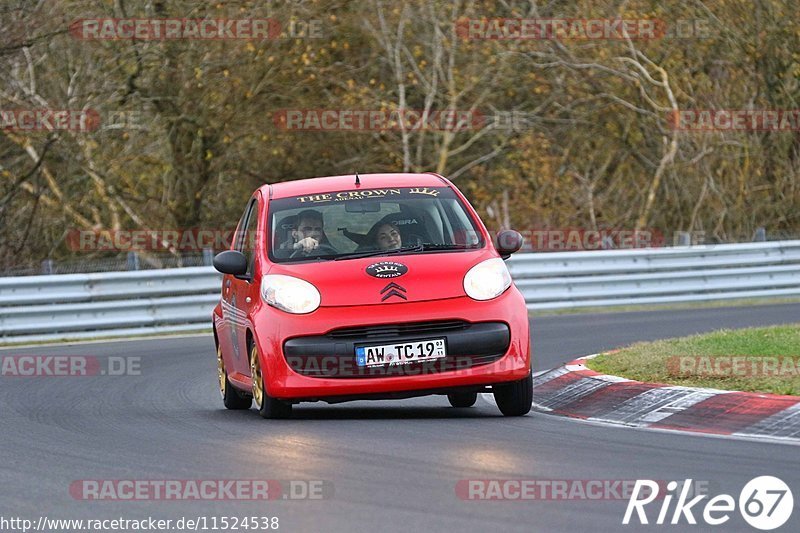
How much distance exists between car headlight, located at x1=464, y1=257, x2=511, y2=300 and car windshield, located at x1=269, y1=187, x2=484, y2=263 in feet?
1.19

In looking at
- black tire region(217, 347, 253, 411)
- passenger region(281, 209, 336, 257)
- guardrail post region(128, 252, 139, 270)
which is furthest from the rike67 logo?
guardrail post region(128, 252, 139, 270)

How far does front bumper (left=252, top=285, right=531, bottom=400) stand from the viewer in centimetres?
976

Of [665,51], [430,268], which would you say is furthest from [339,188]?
[665,51]

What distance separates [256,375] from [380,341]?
107 centimetres

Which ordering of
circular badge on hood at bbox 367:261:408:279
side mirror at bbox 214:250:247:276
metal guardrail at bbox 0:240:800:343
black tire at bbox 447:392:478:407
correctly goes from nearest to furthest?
circular badge on hood at bbox 367:261:408:279 < side mirror at bbox 214:250:247:276 < black tire at bbox 447:392:478:407 < metal guardrail at bbox 0:240:800:343

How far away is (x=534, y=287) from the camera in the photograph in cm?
2225

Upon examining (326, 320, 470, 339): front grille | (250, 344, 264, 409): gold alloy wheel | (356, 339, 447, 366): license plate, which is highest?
(326, 320, 470, 339): front grille

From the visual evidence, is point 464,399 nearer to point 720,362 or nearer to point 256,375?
point 256,375

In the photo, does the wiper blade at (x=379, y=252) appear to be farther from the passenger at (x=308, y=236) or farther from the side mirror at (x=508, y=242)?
the side mirror at (x=508, y=242)

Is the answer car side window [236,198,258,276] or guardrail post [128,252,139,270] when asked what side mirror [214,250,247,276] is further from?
guardrail post [128,252,139,270]

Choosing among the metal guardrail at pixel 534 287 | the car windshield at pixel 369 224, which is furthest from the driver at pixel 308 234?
the metal guardrail at pixel 534 287

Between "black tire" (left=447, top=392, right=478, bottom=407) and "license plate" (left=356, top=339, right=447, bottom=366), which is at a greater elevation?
"license plate" (left=356, top=339, right=447, bottom=366)

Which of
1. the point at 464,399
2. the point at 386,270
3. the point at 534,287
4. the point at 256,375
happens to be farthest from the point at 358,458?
the point at 534,287

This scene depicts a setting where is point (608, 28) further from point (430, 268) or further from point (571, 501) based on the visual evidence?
point (571, 501)
